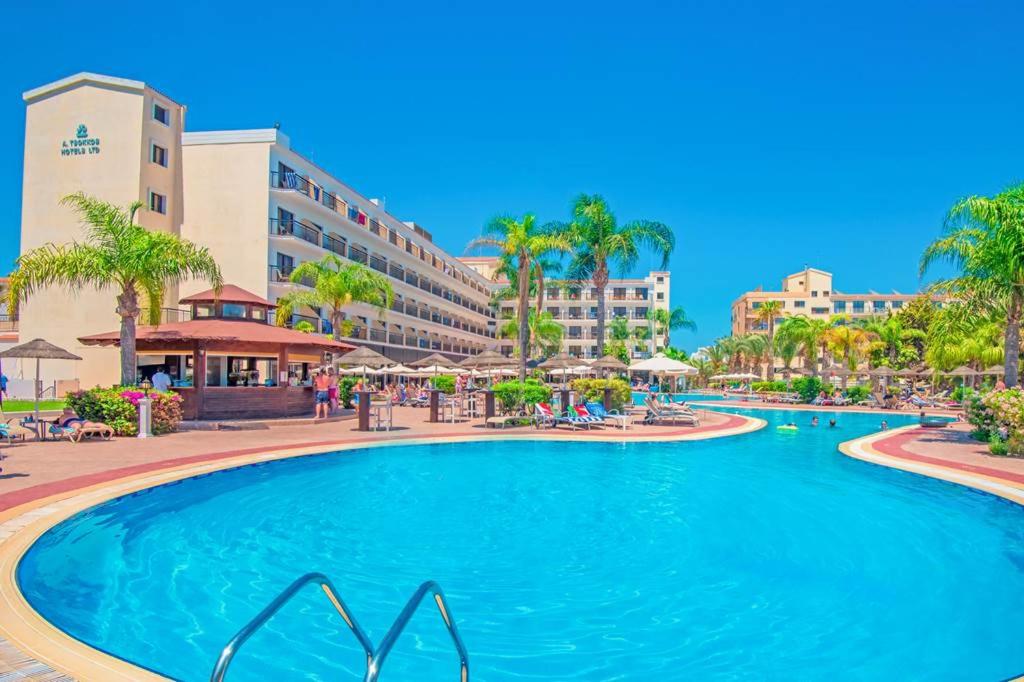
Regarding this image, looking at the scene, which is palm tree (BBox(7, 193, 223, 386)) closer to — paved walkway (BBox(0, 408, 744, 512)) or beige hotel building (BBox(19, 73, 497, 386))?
paved walkway (BBox(0, 408, 744, 512))

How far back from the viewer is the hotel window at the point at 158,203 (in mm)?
31953

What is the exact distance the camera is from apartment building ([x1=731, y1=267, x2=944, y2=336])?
8662 centimetres

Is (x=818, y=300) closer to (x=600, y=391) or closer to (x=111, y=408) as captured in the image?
(x=600, y=391)

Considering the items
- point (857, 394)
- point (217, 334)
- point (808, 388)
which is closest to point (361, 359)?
point (217, 334)

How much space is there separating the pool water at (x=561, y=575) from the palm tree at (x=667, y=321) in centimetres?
6690

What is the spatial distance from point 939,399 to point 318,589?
1852 inches

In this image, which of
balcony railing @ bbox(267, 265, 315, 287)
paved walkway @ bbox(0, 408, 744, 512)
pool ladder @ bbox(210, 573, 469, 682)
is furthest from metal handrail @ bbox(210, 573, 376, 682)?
balcony railing @ bbox(267, 265, 315, 287)

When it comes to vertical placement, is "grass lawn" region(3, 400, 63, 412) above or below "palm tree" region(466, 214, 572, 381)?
below

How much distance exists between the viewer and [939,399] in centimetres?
4231

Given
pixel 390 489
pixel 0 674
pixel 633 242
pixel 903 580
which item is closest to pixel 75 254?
pixel 390 489

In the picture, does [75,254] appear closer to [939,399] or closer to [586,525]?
[586,525]

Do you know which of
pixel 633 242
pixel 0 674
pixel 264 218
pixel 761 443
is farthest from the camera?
pixel 264 218

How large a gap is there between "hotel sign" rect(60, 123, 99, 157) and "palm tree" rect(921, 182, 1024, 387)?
3576 centimetres

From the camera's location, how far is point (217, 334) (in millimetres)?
19734
